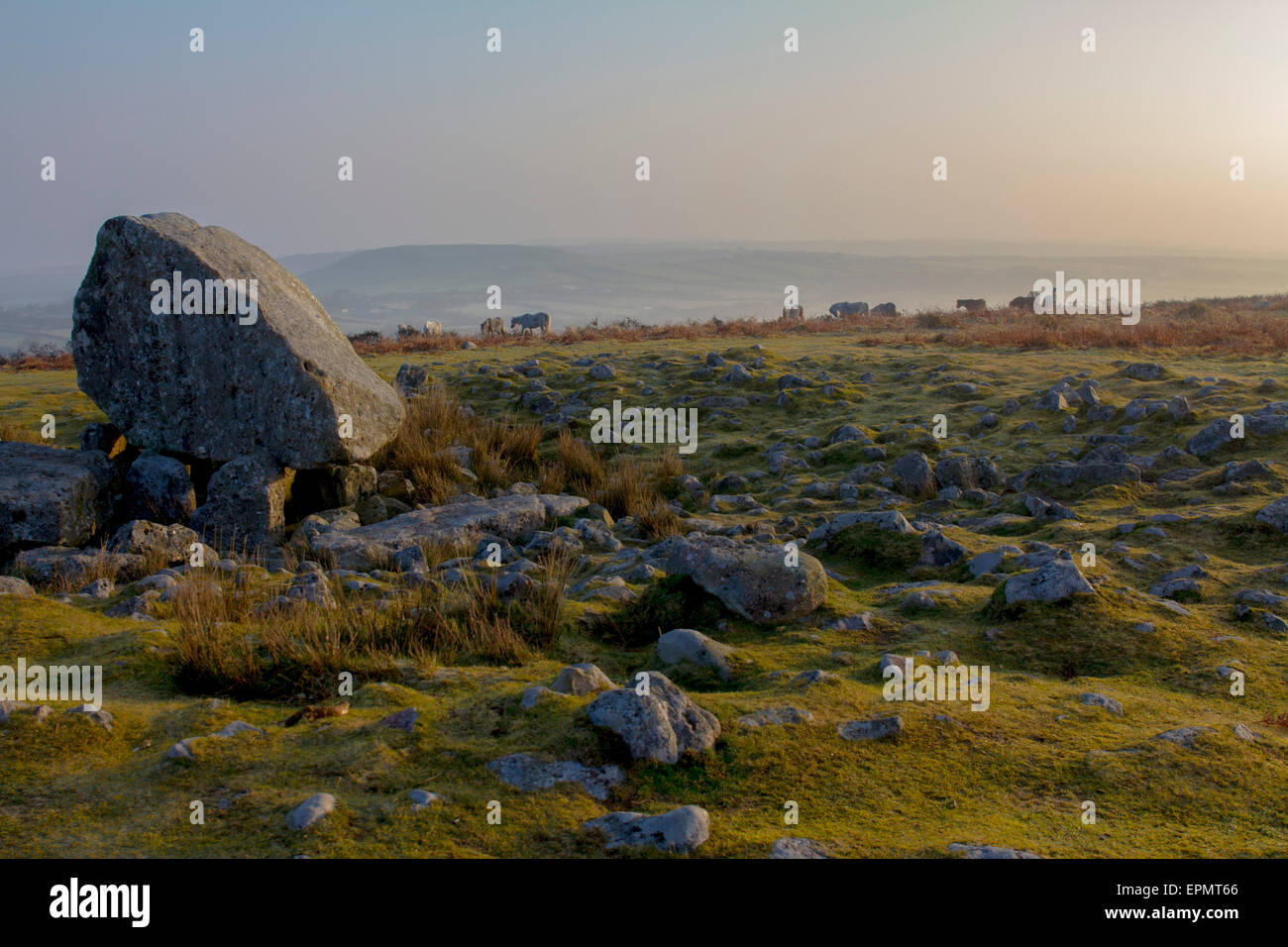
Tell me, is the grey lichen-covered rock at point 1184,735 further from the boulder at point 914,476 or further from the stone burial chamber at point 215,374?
the stone burial chamber at point 215,374

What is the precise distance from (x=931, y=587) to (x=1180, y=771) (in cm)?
255

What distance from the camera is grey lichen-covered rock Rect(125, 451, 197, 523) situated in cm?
870

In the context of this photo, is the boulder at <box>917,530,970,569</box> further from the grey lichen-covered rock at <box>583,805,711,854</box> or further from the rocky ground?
the grey lichen-covered rock at <box>583,805,711,854</box>

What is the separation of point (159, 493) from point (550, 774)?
6.90 m

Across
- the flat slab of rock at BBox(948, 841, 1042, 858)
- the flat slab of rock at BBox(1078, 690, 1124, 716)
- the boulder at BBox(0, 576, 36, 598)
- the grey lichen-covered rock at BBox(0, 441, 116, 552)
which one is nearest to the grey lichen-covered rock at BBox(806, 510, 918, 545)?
the flat slab of rock at BBox(1078, 690, 1124, 716)

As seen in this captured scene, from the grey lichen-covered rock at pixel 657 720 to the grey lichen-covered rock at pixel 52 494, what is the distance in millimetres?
6313

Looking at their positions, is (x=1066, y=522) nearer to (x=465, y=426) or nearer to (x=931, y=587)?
(x=931, y=587)

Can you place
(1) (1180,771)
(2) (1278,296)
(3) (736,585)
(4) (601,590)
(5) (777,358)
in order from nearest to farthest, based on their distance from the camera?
1. (1) (1180,771)
2. (3) (736,585)
3. (4) (601,590)
4. (5) (777,358)
5. (2) (1278,296)

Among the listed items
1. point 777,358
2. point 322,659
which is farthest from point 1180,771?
point 777,358

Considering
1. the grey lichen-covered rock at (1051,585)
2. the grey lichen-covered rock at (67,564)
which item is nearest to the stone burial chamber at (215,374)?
the grey lichen-covered rock at (67,564)

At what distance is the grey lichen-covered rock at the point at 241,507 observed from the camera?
8414mm

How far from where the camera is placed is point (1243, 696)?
455 cm

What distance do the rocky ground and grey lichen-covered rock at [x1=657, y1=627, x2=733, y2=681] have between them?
2 centimetres

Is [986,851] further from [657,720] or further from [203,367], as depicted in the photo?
[203,367]
